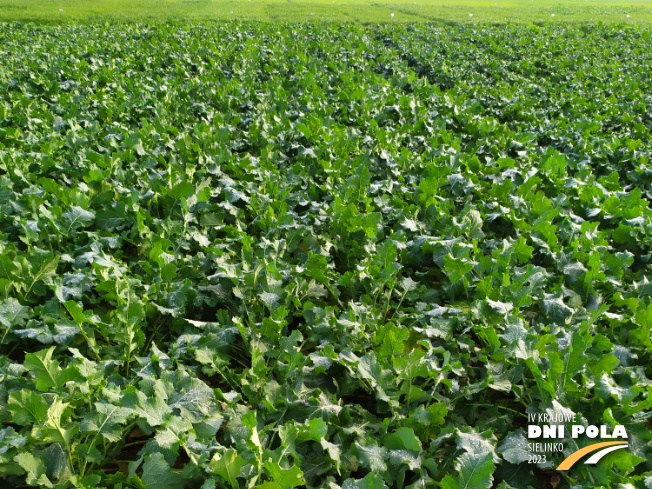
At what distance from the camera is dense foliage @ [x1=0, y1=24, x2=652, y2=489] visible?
72.9 inches

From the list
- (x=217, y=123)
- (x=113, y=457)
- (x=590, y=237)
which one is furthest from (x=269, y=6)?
(x=113, y=457)

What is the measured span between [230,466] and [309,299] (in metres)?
1.31

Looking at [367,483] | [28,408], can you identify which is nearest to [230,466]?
[367,483]

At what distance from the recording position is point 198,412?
1.96m

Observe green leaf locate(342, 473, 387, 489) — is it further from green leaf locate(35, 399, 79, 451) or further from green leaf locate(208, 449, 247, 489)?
green leaf locate(35, 399, 79, 451)

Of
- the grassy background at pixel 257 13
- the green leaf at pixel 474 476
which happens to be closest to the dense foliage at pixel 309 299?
the green leaf at pixel 474 476

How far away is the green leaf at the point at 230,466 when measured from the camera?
1645mm

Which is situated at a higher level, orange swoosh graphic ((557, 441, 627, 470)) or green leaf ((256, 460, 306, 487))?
green leaf ((256, 460, 306, 487))

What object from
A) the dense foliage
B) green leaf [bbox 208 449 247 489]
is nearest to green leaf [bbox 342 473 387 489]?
the dense foliage

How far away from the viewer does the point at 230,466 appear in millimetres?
1649

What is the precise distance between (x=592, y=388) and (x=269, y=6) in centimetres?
2022

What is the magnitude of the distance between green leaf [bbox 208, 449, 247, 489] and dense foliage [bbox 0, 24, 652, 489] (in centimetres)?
2

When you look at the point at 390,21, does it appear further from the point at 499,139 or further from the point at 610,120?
the point at 499,139

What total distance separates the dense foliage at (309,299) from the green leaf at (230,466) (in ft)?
0.05
